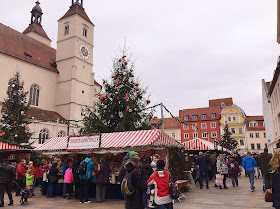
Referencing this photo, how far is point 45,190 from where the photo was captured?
409 inches

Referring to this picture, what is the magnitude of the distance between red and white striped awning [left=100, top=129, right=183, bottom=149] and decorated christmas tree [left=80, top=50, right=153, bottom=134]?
2.52 metres

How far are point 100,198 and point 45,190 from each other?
3344mm

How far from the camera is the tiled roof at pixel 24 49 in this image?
3008 cm

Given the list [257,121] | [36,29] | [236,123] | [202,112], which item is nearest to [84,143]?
[36,29]

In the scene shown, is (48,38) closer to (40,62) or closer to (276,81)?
(40,62)

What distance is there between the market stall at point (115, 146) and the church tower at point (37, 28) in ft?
134

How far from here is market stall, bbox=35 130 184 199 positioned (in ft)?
28.9

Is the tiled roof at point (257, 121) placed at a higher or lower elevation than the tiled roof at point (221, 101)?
lower

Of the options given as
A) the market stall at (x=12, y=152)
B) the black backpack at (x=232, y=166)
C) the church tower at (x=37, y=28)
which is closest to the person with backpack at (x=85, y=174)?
the black backpack at (x=232, y=166)

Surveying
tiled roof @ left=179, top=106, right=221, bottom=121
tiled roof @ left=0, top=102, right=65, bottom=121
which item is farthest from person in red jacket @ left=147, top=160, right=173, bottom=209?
tiled roof @ left=179, top=106, right=221, bottom=121

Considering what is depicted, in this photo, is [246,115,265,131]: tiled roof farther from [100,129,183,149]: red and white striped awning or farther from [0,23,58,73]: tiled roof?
[100,129,183,149]: red and white striped awning

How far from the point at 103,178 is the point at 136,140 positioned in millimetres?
1921

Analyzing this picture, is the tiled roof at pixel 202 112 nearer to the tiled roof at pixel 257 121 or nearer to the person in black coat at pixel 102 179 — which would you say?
the tiled roof at pixel 257 121

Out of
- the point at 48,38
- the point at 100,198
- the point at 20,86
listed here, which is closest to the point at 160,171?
the point at 100,198
